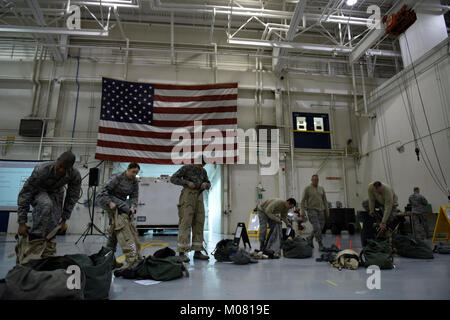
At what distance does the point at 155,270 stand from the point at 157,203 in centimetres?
657

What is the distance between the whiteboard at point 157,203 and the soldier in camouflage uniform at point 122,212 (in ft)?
18.4

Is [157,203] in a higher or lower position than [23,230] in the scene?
higher

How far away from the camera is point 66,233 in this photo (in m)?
8.84

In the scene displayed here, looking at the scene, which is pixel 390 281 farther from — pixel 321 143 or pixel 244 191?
pixel 321 143

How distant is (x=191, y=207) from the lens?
4.05 meters

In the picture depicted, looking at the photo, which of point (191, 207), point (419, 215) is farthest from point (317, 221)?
point (419, 215)

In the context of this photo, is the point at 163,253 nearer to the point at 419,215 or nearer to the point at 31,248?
the point at 31,248

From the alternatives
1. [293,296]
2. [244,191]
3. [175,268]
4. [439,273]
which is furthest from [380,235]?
[244,191]

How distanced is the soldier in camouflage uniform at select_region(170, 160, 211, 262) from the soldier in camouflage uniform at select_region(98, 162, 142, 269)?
0.80 meters

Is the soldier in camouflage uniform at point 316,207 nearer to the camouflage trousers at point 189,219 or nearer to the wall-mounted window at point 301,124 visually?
the camouflage trousers at point 189,219

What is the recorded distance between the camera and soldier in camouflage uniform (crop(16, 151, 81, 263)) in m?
2.42

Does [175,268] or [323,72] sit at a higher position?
[323,72]

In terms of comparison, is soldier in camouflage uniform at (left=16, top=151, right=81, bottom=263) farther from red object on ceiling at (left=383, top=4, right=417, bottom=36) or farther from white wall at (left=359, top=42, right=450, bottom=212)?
red object on ceiling at (left=383, top=4, right=417, bottom=36)
